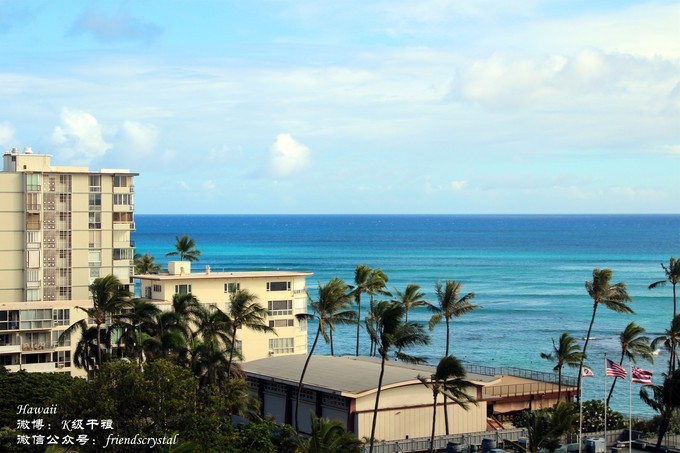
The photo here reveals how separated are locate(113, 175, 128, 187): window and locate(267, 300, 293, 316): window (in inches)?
644

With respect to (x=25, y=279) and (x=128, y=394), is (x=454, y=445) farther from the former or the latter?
(x=25, y=279)

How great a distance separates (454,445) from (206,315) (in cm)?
2017

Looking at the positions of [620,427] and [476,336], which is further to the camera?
[476,336]

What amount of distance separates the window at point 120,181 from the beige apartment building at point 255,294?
328 inches

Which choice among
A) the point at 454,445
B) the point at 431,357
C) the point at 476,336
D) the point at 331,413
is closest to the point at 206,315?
the point at 331,413

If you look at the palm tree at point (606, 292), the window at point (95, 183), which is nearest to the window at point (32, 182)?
the window at point (95, 183)

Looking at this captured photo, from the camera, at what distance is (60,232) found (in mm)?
79250

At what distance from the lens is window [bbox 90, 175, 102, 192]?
8031cm

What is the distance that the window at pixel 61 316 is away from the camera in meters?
74.1

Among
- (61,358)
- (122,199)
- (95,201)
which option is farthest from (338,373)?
(95,201)

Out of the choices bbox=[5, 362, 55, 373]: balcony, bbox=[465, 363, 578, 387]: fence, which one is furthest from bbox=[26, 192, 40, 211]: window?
bbox=[465, 363, 578, 387]: fence

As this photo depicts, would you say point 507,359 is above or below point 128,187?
below

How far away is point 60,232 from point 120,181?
639 centimetres

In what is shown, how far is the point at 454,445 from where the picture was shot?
52562 millimetres
